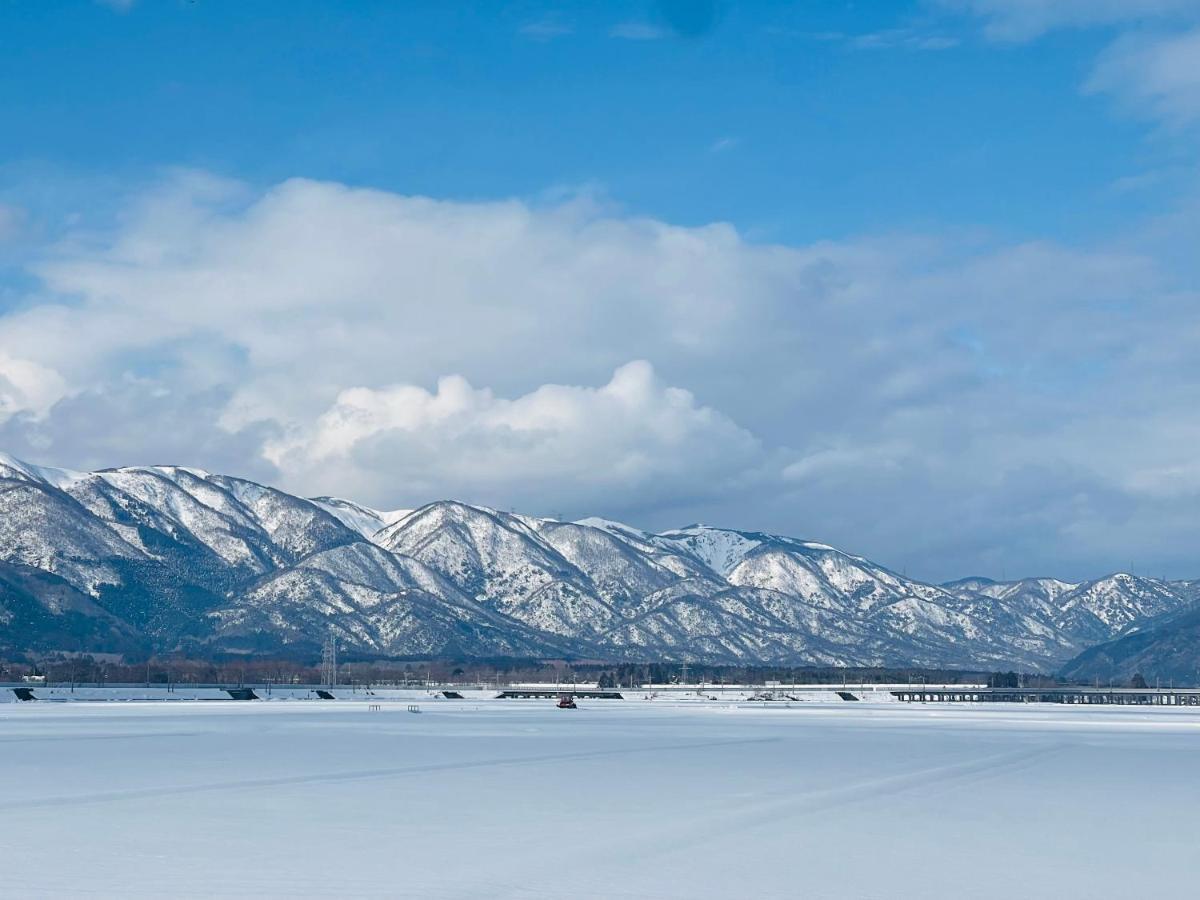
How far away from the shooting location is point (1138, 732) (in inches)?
4683

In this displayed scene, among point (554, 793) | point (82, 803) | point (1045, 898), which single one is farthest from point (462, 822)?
point (1045, 898)

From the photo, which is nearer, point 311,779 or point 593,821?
point 593,821

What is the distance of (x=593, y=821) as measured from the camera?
41125 millimetres

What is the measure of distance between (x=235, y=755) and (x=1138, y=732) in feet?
264

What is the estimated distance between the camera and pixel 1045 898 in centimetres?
2897

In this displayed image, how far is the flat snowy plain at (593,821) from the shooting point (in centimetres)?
3019

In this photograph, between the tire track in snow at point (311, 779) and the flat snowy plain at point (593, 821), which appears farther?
the tire track in snow at point (311, 779)

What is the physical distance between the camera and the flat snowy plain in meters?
30.2

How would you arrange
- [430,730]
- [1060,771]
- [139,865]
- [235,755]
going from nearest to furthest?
[139,865], [1060,771], [235,755], [430,730]

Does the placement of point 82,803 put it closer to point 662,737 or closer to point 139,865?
point 139,865

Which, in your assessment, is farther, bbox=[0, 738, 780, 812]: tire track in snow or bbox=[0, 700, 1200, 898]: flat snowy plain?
bbox=[0, 738, 780, 812]: tire track in snow

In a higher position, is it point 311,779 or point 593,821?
point 593,821

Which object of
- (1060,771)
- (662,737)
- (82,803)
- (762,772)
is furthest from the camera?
(662,737)

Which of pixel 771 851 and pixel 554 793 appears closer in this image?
pixel 771 851
